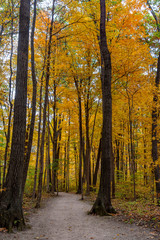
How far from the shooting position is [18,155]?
493 centimetres

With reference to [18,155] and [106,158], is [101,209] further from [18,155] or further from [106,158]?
[18,155]

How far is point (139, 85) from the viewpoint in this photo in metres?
10.3

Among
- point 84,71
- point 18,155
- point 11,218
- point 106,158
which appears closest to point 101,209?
point 106,158

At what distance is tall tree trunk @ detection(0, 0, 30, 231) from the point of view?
4.49m

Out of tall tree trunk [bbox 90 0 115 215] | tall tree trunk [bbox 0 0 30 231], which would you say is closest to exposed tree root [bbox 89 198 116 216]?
tall tree trunk [bbox 90 0 115 215]

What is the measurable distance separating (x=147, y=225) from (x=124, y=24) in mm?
8694

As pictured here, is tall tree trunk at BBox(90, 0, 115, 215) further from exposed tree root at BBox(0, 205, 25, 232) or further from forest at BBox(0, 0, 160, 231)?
exposed tree root at BBox(0, 205, 25, 232)

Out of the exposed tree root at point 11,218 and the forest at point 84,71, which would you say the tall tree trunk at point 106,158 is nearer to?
the forest at point 84,71

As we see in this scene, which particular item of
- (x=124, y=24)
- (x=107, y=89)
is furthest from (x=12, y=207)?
(x=124, y=24)

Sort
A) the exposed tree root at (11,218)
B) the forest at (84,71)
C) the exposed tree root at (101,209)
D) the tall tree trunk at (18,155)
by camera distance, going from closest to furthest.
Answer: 1. the exposed tree root at (11,218)
2. the tall tree trunk at (18,155)
3. the forest at (84,71)
4. the exposed tree root at (101,209)

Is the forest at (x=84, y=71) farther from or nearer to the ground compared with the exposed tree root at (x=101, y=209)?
farther from the ground

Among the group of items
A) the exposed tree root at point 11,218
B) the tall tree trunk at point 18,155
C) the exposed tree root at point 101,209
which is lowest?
the exposed tree root at point 101,209

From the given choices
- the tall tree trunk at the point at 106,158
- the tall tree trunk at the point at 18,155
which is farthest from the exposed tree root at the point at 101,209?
the tall tree trunk at the point at 18,155

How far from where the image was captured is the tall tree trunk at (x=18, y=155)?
449 cm
